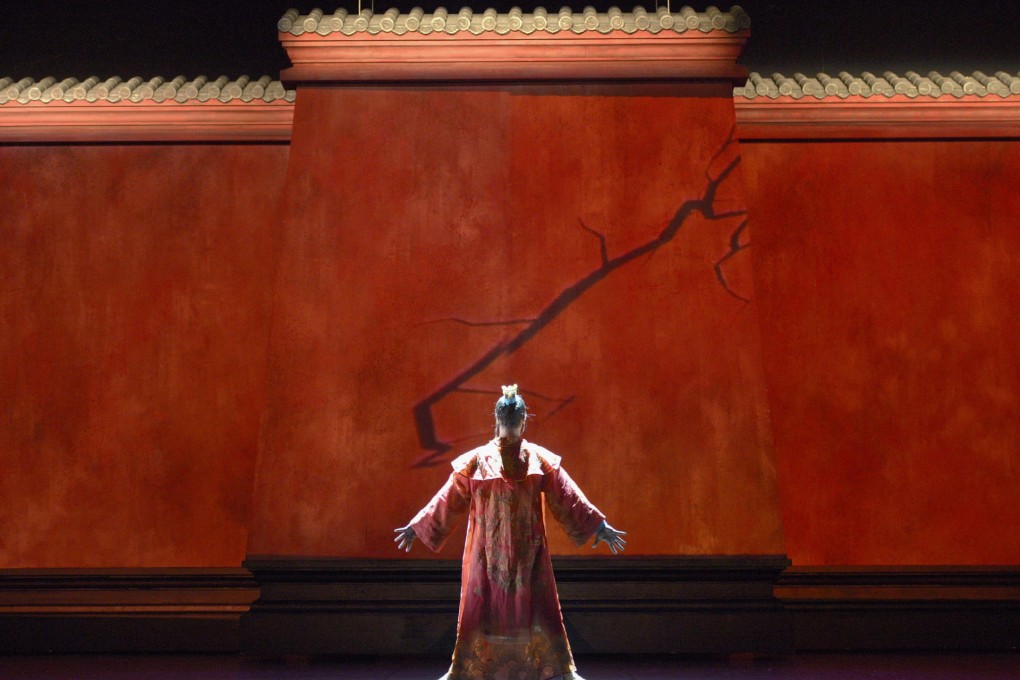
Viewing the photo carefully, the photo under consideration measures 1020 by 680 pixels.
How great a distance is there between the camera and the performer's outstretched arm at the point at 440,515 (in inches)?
146

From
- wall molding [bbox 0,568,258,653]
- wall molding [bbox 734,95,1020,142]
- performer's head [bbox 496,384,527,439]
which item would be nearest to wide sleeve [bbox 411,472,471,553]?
performer's head [bbox 496,384,527,439]

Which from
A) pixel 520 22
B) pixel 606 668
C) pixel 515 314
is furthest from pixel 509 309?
pixel 606 668

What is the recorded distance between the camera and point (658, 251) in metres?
4.70

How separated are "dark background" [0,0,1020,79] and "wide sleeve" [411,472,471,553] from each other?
11.8ft

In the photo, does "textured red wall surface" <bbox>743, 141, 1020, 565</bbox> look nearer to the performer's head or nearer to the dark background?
the dark background

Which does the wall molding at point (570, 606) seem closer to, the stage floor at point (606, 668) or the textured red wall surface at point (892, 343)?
the stage floor at point (606, 668)

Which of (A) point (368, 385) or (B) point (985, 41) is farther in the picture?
(B) point (985, 41)

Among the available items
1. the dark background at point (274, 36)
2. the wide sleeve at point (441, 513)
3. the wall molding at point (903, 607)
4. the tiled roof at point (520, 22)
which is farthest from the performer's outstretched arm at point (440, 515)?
the dark background at point (274, 36)

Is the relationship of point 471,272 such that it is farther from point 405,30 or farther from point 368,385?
point 405,30

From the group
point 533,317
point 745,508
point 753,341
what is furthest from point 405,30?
point 745,508

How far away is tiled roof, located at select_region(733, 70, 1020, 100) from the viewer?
5328 millimetres

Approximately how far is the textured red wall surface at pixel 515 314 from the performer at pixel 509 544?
0.76 m

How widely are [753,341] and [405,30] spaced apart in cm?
245

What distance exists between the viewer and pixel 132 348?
16.9ft
